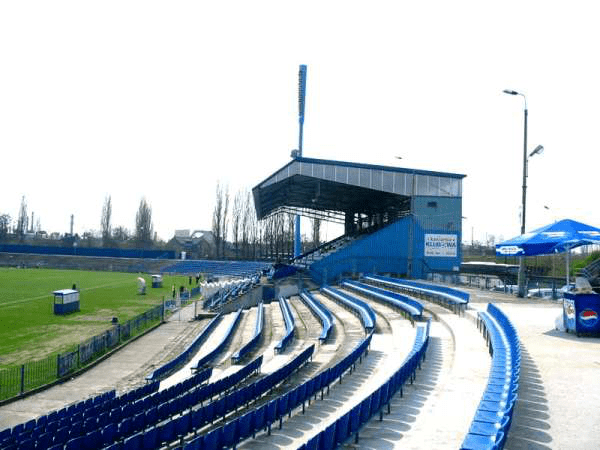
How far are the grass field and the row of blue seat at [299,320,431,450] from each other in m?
13.9

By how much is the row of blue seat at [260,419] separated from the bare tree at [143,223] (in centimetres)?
9676

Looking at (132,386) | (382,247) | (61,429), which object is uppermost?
(382,247)

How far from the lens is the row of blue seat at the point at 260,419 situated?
7.77m

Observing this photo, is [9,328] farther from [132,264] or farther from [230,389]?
[132,264]

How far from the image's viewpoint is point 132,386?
16.0 m

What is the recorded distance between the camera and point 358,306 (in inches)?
912

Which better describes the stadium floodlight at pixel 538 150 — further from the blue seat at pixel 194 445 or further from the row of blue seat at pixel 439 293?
the blue seat at pixel 194 445

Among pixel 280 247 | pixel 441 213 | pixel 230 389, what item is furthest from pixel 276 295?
pixel 280 247

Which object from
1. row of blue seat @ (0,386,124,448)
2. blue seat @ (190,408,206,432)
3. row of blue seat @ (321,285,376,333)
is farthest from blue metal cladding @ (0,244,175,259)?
blue seat @ (190,408,206,432)

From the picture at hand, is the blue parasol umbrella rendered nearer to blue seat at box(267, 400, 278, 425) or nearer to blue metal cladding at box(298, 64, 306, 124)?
blue seat at box(267, 400, 278, 425)

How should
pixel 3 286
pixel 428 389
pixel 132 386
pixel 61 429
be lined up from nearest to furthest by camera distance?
1. pixel 61 429
2. pixel 428 389
3. pixel 132 386
4. pixel 3 286

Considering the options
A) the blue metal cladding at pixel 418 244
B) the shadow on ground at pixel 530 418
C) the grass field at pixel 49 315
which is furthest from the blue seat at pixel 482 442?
the blue metal cladding at pixel 418 244

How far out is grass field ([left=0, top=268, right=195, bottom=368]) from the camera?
21.1 metres

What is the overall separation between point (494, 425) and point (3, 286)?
46727 millimetres
